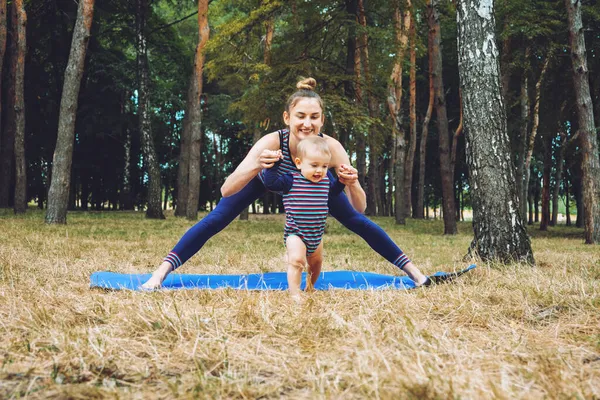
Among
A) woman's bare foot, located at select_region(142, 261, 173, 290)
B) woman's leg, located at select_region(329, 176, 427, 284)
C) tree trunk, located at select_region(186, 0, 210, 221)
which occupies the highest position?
tree trunk, located at select_region(186, 0, 210, 221)

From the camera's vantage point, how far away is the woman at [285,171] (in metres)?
4.17

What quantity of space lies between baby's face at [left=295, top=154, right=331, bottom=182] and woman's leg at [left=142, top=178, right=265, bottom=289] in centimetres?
75

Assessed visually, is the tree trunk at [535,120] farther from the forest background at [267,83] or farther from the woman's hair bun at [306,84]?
the woman's hair bun at [306,84]

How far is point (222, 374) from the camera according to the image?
1.95 m

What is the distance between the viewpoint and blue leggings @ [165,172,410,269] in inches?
175

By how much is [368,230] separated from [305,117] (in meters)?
1.18

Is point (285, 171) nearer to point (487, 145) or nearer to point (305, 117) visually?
point (305, 117)

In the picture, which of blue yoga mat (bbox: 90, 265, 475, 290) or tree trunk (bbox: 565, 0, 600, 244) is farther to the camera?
tree trunk (bbox: 565, 0, 600, 244)

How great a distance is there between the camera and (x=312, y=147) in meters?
3.85

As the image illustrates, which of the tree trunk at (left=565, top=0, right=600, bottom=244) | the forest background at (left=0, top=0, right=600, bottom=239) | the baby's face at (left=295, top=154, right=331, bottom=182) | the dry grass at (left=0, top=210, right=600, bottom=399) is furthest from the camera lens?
the forest background at (left=0, top=0, right=600, bottom=239)

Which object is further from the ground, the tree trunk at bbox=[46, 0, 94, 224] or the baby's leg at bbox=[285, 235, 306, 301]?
the tree trunk at bbox=[46, 0, 94, 224]

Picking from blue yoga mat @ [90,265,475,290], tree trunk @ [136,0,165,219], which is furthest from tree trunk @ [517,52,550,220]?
blue yoga mat @ [90,265,475,290]

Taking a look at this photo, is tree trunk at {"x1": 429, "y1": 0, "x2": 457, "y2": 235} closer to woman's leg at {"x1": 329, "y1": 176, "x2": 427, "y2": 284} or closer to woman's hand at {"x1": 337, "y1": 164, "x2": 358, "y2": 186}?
woman's leg at {"x1": 329, "y1": 176, "x2": 427, "y2": 284}

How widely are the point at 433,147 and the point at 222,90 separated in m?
13.3
